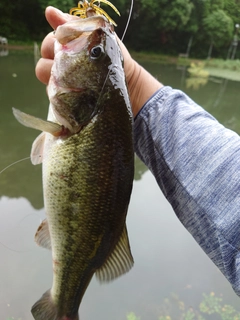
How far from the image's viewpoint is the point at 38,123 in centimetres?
94

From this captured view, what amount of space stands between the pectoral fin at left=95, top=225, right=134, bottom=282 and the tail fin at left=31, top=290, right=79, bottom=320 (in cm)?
20

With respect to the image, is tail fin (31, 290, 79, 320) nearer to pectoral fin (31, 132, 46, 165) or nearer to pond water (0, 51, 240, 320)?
pectoral fin (31, 132, 46, 165)

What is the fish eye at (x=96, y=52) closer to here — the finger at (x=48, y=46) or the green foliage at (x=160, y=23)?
the finger at (x=48, y=46)

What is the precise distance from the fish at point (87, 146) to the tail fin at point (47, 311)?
0.20 meters

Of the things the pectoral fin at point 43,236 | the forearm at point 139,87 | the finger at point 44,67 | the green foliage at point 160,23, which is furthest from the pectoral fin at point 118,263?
the green foliage at point 160,23

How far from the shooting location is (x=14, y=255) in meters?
3.05

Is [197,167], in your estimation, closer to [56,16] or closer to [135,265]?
[56,16]

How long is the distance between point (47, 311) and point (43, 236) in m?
0.26

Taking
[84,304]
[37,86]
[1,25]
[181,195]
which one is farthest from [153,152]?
[1,25]

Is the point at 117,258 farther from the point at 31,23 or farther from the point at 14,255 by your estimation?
the point at 31,23

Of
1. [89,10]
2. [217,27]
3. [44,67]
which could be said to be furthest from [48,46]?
[217,27]

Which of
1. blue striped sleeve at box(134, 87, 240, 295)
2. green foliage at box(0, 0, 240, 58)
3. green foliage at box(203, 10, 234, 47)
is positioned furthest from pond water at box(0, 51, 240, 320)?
green foliage at box(203, 10, 234, 47)

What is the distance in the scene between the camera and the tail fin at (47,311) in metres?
1.13

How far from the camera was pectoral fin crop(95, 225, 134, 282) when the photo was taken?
3.47ft
